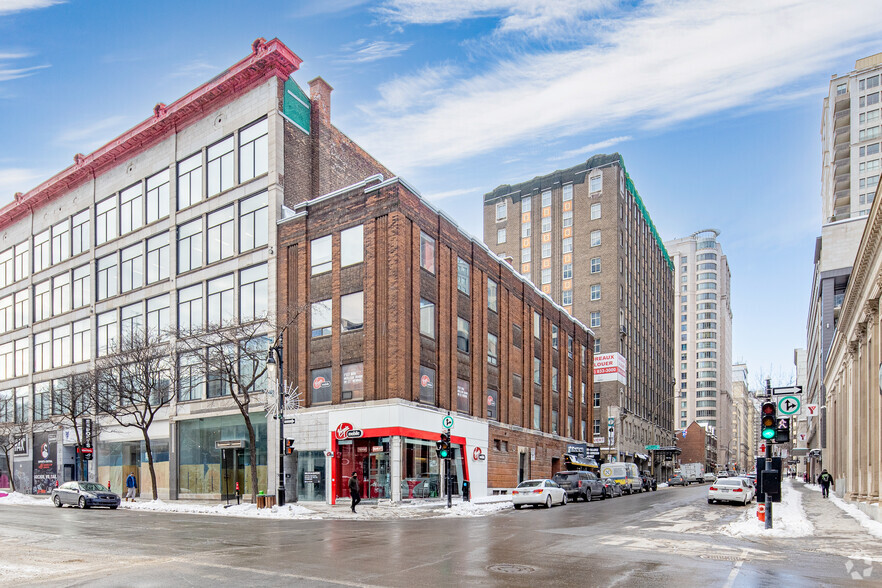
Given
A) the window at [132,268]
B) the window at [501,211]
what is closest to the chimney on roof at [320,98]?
the window at [132,268]

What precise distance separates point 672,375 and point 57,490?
335 feet

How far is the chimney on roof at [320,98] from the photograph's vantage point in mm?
42469

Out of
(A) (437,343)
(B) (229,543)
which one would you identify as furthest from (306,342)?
(B) (229,543)

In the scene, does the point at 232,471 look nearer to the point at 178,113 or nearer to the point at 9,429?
the point at 178,113

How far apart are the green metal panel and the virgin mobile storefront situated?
17729 mm

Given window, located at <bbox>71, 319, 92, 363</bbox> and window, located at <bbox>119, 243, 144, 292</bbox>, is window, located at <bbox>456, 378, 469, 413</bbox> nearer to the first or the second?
window, located at <bbox>119, 243, 144, 292</bbox>

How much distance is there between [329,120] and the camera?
4353cm

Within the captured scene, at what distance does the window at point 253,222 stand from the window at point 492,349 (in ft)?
52.0

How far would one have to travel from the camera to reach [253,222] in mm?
39594

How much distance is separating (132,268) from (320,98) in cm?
1791

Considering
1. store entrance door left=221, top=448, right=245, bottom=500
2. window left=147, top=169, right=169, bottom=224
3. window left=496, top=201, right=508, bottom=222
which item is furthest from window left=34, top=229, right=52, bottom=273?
window left=496, top=201, right=508, bottom=222

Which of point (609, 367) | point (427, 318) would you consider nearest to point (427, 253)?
point (427, 318)

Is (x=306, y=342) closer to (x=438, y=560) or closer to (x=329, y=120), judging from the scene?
(x=329, y=120)

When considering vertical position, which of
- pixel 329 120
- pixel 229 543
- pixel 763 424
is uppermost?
pixel 329 120
